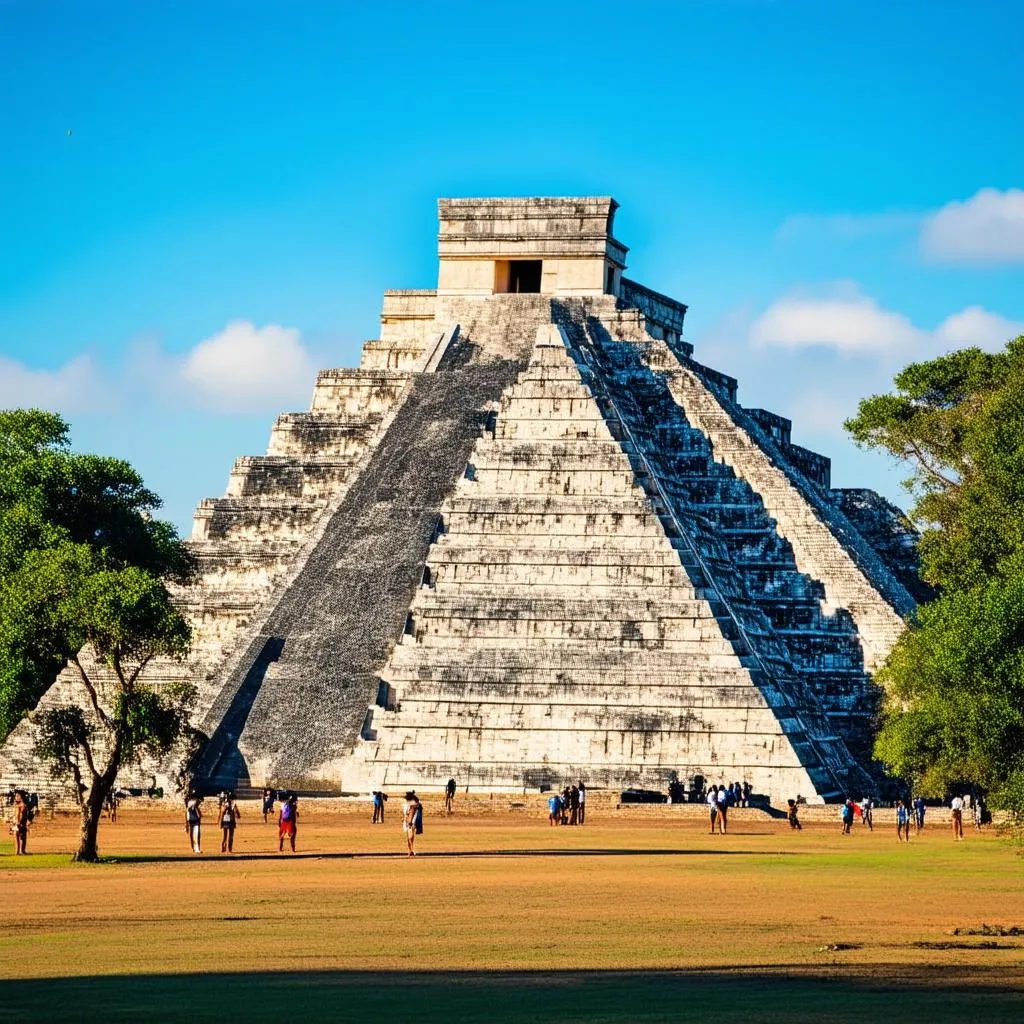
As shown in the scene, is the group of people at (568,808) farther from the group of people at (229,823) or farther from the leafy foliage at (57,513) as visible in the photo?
the leafy foliage at (57,513)

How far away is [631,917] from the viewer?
70.1 feet

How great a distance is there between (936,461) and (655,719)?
42.3 ft

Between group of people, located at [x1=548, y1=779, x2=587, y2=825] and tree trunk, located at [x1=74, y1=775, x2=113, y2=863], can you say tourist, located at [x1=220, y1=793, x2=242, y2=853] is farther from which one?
group of people, located at [x1=548, y1=779, x2=587, y2=825]

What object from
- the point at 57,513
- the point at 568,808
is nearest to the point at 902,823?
the point at 568,808

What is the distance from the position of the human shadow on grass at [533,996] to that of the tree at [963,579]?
14.7m

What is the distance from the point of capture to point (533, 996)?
1545cm

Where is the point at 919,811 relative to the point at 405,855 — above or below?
above

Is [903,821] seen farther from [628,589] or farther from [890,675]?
[628,589]

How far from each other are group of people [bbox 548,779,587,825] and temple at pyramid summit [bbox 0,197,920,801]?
191cm

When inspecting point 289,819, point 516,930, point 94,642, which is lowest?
point 516,930

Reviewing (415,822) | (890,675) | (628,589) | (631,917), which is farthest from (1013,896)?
(628,589)

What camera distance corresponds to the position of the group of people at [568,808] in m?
36.8

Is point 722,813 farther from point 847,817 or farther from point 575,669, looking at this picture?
point 575,669

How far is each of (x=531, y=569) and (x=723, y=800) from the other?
8193 mm
